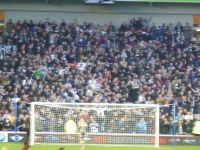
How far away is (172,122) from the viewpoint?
123 ft

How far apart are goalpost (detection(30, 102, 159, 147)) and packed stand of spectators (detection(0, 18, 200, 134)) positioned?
3.40ft

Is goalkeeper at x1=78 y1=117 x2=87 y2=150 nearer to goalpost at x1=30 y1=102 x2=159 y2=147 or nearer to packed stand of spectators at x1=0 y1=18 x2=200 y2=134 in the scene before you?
goalpost at x1=30 y1=102 x2=159 y2=147

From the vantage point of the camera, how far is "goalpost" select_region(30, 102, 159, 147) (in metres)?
35.9

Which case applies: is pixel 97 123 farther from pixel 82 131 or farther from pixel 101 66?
pixel 101 66

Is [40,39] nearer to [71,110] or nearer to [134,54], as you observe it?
[134,54]

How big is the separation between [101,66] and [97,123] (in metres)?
7.88

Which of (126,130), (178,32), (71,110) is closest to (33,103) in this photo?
(71,110)

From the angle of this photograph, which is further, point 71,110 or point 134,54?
point 134,54

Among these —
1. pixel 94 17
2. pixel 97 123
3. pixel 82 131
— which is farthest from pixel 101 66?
pixel 82 131

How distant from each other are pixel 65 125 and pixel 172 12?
15.5 meters

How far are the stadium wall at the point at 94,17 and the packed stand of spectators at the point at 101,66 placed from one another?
0.70m

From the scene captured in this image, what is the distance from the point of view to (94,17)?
48.4 m

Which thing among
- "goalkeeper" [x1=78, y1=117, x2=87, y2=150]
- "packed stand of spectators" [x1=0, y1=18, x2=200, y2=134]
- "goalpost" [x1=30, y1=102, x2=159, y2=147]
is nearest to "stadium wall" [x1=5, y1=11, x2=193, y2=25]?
"packed stand of spectators" [x1=0, y1=18, x2=200, y2=134]

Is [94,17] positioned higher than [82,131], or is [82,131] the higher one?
[94,17]
